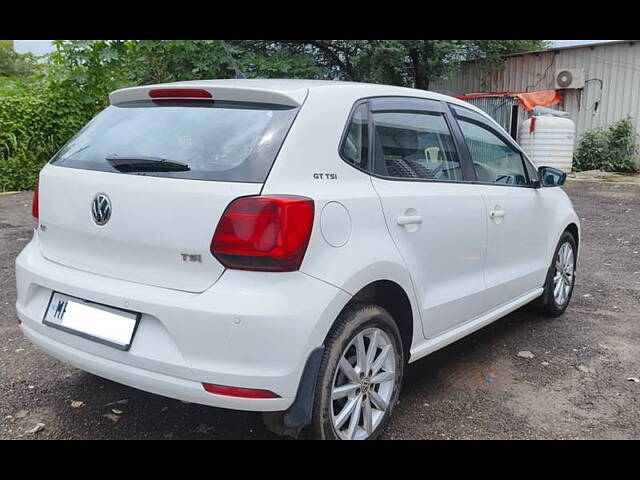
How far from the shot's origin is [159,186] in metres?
2.39

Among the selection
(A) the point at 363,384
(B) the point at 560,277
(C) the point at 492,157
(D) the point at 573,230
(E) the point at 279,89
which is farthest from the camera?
(D) the point at 573,230

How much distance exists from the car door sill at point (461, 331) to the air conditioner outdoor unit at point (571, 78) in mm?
13432

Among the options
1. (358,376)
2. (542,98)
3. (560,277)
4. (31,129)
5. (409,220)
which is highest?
(542,98)

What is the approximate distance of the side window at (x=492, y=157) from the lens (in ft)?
12.1

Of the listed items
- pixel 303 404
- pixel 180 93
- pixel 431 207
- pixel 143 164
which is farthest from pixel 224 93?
pixel 303 404

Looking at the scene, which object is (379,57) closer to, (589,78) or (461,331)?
(589,78)

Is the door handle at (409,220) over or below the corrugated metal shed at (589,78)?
below

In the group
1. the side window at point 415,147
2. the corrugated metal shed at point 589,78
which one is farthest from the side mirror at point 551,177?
the corrugated metal shed at point 589,78

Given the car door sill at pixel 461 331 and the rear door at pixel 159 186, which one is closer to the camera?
the rear door at pixel 159 186

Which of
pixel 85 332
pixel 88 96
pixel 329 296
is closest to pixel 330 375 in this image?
pixel 329 296

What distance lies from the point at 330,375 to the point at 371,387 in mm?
401

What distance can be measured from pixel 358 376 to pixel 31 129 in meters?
10.1

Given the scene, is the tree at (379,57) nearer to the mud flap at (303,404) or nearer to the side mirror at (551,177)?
the side mirror at (551,177)

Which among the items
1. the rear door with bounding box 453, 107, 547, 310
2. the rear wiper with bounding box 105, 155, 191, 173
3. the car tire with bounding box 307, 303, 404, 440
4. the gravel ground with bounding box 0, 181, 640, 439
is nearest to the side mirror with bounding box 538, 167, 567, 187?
the rear door with bounding box 453, 107, 547, 310
